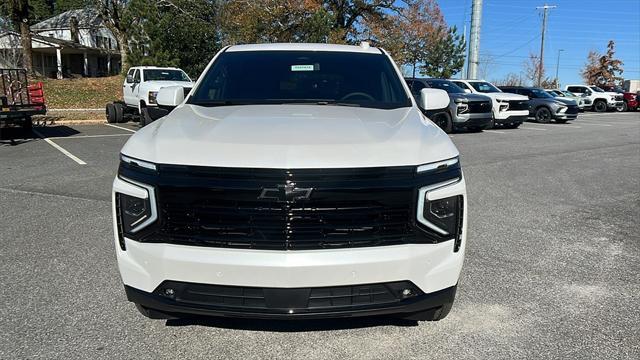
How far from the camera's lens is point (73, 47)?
45844 mm

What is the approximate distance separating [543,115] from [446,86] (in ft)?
24.4

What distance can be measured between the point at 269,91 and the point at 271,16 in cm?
2618

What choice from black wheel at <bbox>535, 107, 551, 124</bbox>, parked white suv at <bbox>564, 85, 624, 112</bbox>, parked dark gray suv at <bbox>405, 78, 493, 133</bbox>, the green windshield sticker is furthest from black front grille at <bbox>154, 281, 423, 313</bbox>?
parked white suv at <bbox>564, 85, 624, 112</bbox>

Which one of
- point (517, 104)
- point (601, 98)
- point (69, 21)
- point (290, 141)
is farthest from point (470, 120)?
point (69, 21)

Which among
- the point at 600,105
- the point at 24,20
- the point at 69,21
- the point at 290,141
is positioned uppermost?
the point at 69,21

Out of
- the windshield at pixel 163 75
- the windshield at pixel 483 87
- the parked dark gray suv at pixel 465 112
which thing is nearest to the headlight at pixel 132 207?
the parked dark gray suv at pixel 465 112

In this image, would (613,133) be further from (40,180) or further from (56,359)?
(56,359)

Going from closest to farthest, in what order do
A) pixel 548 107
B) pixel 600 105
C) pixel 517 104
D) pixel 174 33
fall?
1. pixel 517 104
2. pixel 548 107
3. pixel 174 33
4. pixel 600 105

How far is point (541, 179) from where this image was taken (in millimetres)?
8570

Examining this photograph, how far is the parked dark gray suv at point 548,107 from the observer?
21.5m

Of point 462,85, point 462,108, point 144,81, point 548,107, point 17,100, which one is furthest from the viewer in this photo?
point 548,107

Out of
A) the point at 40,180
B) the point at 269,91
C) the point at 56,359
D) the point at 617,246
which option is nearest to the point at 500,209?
the point at 617,246

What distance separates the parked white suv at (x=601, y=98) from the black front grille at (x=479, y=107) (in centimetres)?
2034

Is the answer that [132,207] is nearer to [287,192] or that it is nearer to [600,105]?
[287,192]
